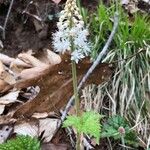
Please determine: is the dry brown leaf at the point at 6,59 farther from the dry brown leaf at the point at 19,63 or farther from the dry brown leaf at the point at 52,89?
the dry brown leaf at the point at 52,89

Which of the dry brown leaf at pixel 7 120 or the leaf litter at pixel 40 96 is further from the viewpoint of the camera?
the dry brown leaf at pixel 7 120

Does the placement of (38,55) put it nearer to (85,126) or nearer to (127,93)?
(127,93)

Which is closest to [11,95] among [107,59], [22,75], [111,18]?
[22,75]

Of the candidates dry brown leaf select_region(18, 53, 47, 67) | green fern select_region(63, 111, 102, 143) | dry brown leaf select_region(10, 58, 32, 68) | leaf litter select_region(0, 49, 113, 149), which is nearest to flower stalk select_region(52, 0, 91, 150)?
green fern select_region(63, 111, 102, 143)

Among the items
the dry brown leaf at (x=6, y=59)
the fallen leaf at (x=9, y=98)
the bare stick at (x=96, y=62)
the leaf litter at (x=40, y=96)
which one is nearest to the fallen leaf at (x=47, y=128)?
the leaf litter at (x=40, y=96)

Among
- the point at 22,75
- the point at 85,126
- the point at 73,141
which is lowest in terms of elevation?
the point at 73,141

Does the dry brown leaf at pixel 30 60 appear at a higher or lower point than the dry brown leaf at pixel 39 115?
higher
